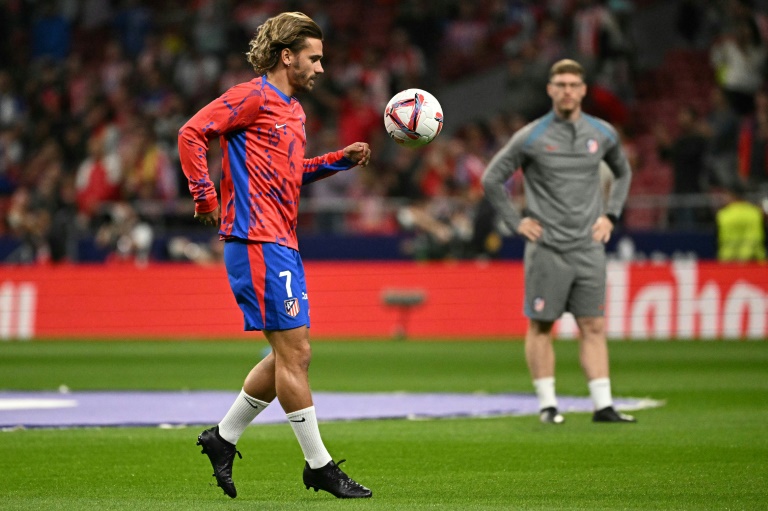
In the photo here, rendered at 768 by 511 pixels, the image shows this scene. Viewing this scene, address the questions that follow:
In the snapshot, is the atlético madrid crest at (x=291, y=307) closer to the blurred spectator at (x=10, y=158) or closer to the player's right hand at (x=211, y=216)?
the player's right hand at (x=211, y=216)

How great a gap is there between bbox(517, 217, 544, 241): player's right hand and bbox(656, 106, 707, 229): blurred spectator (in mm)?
11952

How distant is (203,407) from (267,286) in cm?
514

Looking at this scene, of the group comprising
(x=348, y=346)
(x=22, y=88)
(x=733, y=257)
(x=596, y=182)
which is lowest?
(x=348, y=346)

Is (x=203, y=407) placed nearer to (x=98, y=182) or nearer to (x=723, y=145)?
(x=723, y=145)

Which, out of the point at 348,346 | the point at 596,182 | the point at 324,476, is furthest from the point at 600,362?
the point at 348,346

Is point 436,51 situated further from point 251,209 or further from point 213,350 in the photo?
point 251,209

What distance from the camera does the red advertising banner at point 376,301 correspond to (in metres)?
19.9

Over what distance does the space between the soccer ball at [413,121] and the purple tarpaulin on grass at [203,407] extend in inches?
140

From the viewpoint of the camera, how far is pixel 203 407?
38.1 feet

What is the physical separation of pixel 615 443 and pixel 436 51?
20124 mm

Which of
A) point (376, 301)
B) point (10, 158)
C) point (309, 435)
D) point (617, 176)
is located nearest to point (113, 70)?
point (10, 158)

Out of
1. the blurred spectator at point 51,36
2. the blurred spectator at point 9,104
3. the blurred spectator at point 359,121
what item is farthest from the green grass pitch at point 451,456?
the blurred spectator at point 51,36

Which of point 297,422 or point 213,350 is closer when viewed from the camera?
point 297,422

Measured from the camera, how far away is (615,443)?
8.92m
